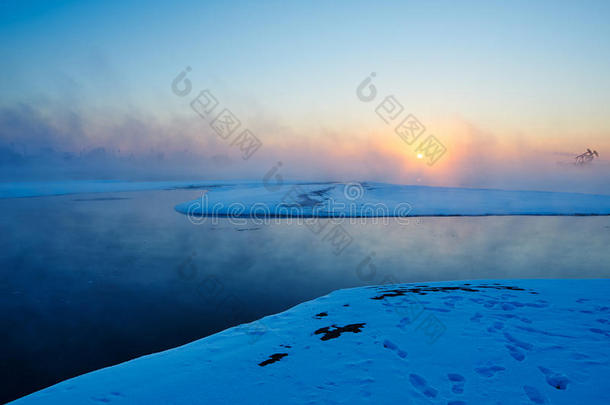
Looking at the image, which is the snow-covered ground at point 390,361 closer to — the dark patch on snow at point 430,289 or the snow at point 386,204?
the dark patch on snow at point 430,289

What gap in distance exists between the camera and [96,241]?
41.0 ft

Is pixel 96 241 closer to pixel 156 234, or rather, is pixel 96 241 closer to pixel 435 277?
pixel 156 234

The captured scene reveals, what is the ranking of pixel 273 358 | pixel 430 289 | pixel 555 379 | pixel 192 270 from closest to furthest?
pixel 555 379 → pixel 273 358 → pixel 430 289 → pixel 192 270

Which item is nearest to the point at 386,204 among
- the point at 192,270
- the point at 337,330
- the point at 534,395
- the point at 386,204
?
the point at 386,204

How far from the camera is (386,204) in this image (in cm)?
2319

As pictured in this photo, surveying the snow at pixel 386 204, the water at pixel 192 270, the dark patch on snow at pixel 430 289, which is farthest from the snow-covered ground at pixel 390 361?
the snow at pixel 386 204

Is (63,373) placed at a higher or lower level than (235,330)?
lower

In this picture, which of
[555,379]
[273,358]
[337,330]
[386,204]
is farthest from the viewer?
[386,204]

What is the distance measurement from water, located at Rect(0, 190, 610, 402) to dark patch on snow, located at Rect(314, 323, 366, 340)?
1881 mm

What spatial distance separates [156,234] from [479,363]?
13568 mm

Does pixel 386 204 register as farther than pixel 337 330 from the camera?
Yes

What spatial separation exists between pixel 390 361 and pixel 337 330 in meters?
1.04

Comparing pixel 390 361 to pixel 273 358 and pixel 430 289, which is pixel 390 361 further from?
pixel 430 289

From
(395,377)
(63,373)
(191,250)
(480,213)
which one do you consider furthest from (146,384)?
(480,213)
